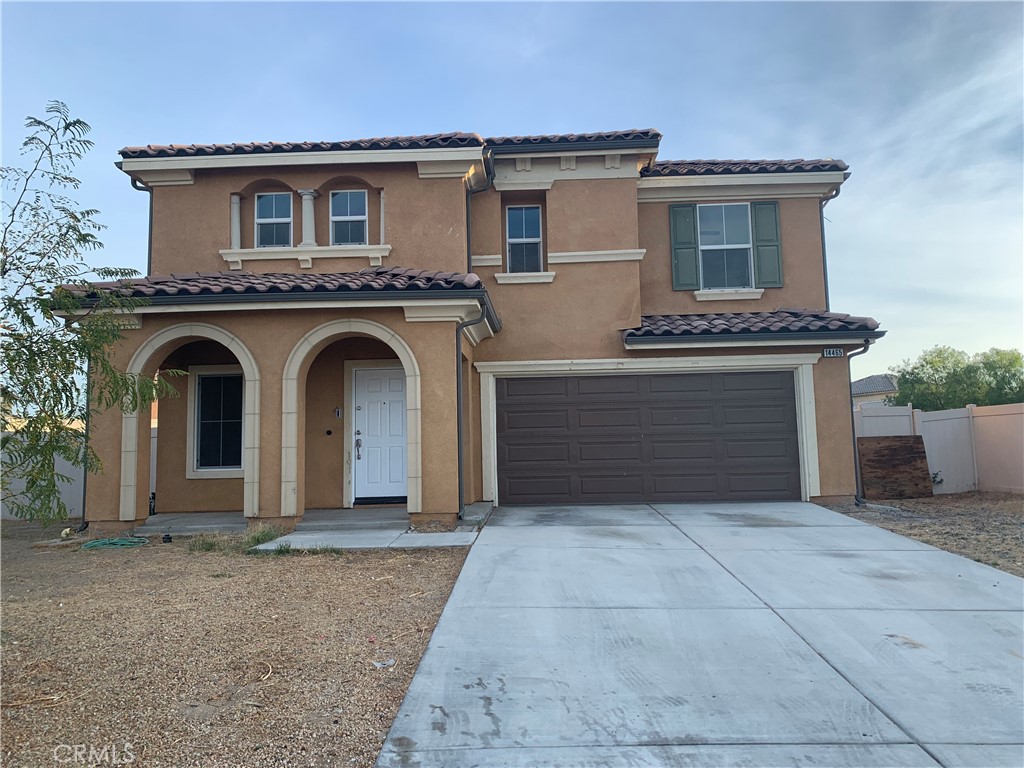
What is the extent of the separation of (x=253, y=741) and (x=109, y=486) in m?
7.47

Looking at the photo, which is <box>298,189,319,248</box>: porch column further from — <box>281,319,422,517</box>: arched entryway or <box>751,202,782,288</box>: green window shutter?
<box>751,202,782,288</box>: green window shutter

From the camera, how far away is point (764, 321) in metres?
11.6

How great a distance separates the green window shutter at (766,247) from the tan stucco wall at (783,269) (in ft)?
0.44

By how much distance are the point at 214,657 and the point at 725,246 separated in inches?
434

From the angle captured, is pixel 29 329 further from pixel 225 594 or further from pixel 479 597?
pixel 479 597

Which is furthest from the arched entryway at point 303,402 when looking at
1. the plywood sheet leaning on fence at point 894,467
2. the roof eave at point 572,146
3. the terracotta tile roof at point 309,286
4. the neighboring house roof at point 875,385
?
the neighboring house roof at point 875,385

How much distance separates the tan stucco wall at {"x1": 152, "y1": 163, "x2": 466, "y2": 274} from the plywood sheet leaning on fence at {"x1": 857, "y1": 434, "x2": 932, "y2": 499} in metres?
8.82

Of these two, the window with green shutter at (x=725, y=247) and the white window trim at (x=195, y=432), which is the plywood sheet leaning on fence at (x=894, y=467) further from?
the white window trim at (x=195, y=432)

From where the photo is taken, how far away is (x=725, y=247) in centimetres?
1266

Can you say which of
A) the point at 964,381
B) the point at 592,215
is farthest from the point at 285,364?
the point at 964,381

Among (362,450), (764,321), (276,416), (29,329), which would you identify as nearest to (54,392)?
(29,329)

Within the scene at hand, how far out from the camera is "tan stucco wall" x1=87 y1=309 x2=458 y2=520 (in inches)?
369

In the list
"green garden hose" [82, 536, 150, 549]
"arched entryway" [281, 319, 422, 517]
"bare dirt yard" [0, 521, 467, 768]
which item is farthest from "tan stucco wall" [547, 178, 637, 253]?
"green garden hose" [82, 536, 150, 549]

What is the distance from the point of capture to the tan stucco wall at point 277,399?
30.8 feet
